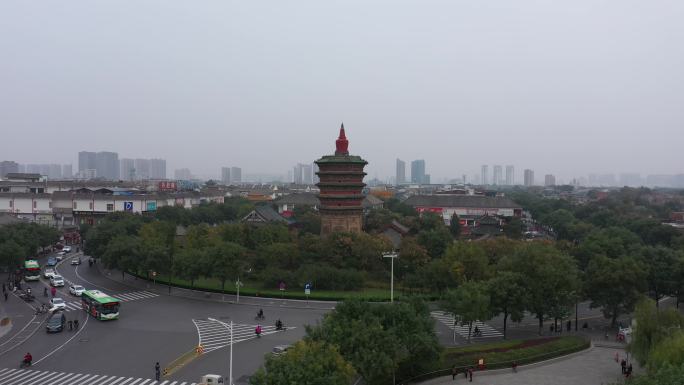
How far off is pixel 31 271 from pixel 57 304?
14.2 meters

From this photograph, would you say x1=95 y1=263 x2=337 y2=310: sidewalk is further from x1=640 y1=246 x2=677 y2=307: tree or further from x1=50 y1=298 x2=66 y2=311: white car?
x1=640 y1=246 x2=677 y2=307: tree

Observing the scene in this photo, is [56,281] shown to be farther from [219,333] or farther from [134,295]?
[219,333]

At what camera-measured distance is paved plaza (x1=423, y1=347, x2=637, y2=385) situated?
2411cm

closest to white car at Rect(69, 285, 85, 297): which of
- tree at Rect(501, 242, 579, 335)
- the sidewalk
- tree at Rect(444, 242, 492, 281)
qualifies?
the sidewalk

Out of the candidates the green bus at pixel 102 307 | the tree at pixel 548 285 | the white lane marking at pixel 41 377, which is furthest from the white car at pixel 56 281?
the tree at pixel 548 285

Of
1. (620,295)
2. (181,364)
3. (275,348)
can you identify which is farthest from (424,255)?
(181,364)

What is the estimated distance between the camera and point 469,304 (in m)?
29.0

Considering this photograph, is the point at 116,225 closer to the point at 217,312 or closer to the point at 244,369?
the point at 217,312

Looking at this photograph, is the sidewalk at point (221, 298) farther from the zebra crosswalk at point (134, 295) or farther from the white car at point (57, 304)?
the white car at point (57, 304)

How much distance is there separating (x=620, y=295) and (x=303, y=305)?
1988 cm

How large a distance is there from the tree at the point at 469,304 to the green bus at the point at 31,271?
3541cm

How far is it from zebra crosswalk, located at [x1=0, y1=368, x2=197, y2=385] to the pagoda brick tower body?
30.1 meters

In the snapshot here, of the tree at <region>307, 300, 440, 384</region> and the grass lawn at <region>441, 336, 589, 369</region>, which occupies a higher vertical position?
the tree at <region>307, 300, 440, 384</region>

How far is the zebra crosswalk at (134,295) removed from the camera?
1574 inches
